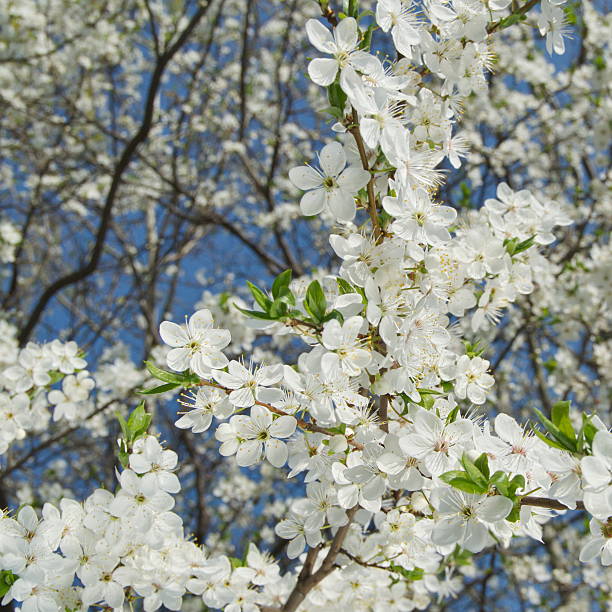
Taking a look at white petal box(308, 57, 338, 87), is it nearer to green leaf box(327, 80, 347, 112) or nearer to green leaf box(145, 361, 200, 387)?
green leaf box(327, 80, 347, 112)

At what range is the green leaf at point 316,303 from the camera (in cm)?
141

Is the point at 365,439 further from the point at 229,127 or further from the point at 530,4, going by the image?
the point at 229,127

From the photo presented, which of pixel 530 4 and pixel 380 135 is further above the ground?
pixel 530 4

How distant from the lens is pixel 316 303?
4.64 feet

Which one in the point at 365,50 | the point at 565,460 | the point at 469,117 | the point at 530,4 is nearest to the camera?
the point at 565,460

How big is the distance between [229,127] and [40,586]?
19.4ft

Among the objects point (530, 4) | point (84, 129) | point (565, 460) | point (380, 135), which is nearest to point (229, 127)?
point (84, 129)

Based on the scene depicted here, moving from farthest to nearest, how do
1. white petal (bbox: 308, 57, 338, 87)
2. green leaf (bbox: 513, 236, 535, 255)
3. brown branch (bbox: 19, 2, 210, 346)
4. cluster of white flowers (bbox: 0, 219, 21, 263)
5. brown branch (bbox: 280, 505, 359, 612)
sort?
A: cluster of white flowers (bbox: 0, 219, 21, 263) → brown branch (bbox: 19, 2, 210, 346) → green leaf (bbox: 513, 236, 535, 255) → brown branch (bbox: 280, 505, 359, 612) → white petal (bbox: 308, 57, 338, 87)

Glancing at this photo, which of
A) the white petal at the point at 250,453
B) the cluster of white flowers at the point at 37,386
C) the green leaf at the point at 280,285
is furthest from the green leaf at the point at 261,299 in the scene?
the cluster of white flowers at the point at 37,386

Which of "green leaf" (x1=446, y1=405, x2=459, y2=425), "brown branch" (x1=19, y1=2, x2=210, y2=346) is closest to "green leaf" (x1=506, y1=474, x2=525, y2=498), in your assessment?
"green leaf" (x1=446, y1=405, x2=459, y2=425)

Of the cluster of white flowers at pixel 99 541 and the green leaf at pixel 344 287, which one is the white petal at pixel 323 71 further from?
the cluster of white flowers at pixel 99 541

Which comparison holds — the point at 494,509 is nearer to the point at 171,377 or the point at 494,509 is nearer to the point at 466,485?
the point at 466,485

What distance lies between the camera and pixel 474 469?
4.02ft

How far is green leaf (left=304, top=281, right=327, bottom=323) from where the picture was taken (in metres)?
1.41
